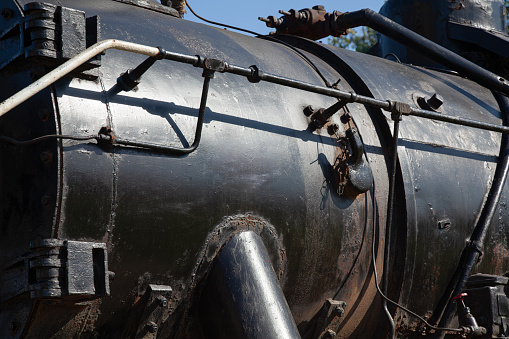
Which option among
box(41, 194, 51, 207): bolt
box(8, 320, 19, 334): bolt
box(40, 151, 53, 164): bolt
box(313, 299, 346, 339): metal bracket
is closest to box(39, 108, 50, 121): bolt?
box(40, 151, 53, 164): bolt

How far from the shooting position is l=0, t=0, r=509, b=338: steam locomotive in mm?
2457

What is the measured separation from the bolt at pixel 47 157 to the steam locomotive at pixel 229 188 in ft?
0.06

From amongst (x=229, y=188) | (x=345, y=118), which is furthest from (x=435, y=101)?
(x=229, y=188)

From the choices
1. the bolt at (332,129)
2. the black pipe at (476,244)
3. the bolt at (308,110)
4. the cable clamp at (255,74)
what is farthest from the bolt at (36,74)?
the black pipe at (476,244)

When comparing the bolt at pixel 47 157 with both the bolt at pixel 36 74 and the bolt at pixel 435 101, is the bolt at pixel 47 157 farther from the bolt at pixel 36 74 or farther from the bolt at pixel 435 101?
the bolt at pixel 435 101

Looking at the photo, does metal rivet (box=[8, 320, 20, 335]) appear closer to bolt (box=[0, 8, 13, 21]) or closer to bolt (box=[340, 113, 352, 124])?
bolt (box=[0, 8, 13, 21])

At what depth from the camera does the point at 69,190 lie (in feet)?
7.91

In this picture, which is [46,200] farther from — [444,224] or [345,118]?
[444,224]

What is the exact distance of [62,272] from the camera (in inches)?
93.2

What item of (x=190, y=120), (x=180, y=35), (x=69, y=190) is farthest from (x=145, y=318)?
(x=180, y=35)

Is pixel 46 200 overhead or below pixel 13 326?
overhead

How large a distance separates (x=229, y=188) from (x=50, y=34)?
0.92m

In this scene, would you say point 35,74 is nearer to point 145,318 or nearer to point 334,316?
point 145,318

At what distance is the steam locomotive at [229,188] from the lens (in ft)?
8.06
